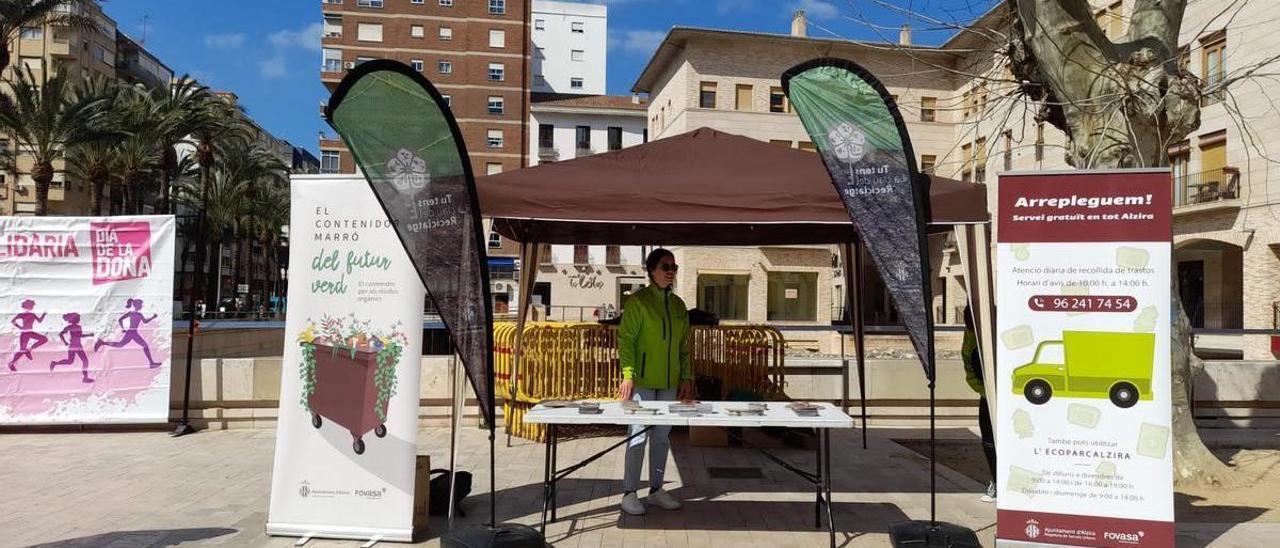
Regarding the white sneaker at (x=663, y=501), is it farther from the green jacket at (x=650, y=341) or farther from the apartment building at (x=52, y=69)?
the apartment building at (x=52, y=69)

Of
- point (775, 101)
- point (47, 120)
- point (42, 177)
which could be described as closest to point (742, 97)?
point (775, 101)

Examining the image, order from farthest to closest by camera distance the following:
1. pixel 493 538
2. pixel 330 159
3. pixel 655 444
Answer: pixel 330 159, pixel 655 444, pixel 493 538

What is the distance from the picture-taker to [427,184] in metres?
4.66

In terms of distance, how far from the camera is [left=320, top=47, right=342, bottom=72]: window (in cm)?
6225

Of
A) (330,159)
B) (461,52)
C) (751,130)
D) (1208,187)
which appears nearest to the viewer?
(1208,187)

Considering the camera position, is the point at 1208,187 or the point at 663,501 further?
the point at 1208,187

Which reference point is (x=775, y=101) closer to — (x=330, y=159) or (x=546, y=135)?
(x=546, y=135)

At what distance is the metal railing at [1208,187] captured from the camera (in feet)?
88.2

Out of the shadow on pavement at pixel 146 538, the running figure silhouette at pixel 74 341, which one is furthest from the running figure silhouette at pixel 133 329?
the shadow on pavement at pixel 146 538

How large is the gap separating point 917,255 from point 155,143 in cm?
3607

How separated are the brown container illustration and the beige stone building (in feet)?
69.1

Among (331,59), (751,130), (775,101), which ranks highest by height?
(331,59)

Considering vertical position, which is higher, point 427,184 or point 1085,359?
point 427,184

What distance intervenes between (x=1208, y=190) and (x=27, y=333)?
31738 millimetres
